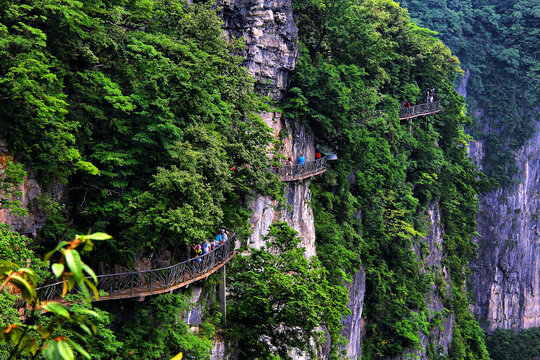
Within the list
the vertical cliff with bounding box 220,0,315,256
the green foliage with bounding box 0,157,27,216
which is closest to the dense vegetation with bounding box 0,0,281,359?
the green foliage with bounding box 0,157,27,216

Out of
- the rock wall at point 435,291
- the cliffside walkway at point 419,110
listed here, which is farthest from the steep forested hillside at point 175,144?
the cliffside walkway at point 419,110

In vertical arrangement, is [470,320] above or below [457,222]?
below

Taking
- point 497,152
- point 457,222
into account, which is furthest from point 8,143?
point 497,152

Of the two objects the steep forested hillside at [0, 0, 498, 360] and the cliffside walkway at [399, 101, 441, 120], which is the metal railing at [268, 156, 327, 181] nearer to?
the steep forested hillside at [0, 0, 498, 360]

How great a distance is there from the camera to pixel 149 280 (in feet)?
43.5

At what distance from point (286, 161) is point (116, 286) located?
38.5 feet

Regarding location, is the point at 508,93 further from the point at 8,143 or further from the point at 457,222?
the point at 8,143

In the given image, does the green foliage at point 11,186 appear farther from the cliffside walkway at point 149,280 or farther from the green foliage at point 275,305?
the green foliage at point 275,305

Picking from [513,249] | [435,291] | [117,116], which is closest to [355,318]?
[435,291]

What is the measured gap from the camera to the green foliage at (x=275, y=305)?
1639 cm

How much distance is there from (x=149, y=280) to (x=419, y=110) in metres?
26.6

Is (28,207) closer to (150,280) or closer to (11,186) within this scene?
(11,186)

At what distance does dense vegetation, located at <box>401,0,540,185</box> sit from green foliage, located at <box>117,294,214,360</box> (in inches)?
2010

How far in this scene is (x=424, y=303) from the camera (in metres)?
31.9
